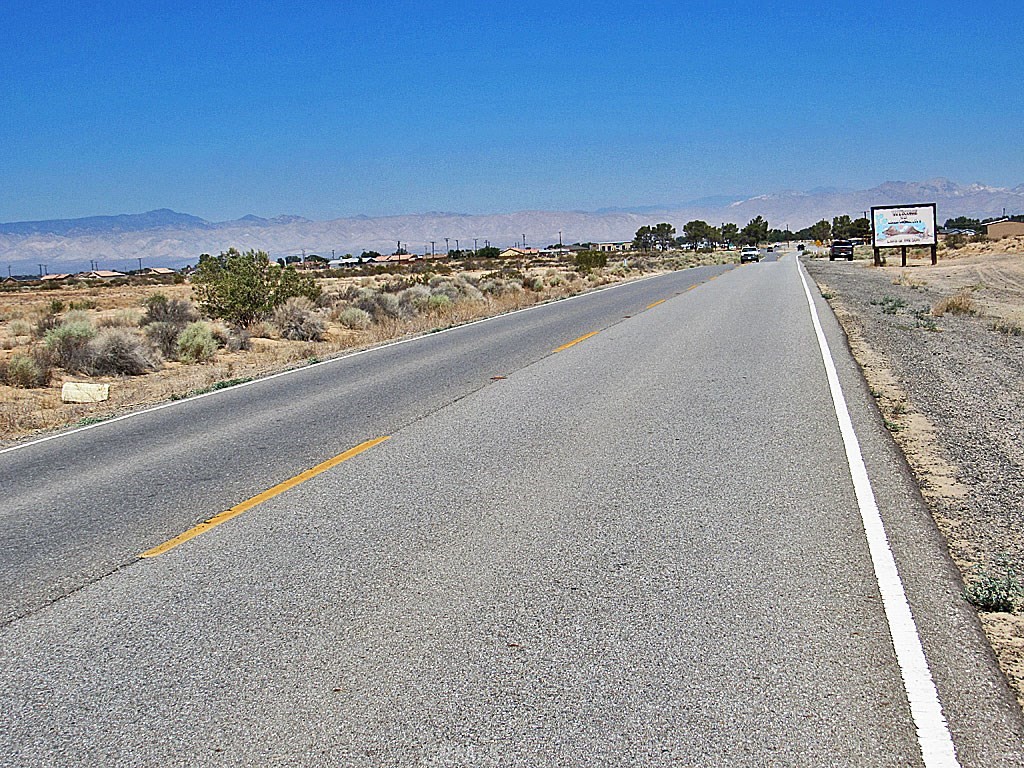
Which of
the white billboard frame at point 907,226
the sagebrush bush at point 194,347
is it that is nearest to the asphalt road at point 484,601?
the sagebrush bush at point 194,347

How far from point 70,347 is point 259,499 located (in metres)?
15.5

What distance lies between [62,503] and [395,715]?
507 centimetres

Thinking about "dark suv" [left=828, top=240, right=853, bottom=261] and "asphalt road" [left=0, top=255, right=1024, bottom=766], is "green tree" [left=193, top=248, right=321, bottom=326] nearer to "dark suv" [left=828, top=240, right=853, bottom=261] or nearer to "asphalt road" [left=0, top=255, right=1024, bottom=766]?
"asphalt road" [left=0, top=255, right=1024, bottom=766]

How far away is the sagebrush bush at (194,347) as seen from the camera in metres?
23.0

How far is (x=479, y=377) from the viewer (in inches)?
579

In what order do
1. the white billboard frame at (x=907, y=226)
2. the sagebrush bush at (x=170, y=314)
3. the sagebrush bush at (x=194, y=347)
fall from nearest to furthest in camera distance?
the sagebrush bush at (x=194, y=347) → the sagebrush bush at (x=170, y=314) → the white billboard frame at (x=907, y=226)

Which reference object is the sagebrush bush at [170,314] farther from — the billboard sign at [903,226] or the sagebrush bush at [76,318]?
the billboard sign at [903,226]

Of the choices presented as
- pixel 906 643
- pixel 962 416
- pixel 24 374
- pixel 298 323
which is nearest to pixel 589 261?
pixel 298 323

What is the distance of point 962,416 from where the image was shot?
35.6 ft

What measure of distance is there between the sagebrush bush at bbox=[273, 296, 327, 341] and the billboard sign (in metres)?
42.7

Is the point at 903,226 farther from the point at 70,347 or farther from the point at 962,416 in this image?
the point at 962,416

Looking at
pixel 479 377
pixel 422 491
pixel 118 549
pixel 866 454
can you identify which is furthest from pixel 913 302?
pixel 118 549

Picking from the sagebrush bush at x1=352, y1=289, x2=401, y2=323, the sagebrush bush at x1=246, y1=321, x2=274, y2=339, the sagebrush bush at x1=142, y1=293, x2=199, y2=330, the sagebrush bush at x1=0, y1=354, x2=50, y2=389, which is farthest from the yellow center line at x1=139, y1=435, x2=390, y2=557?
the sagebrush bush at x1=352, y1=289, x2=401, y2=323

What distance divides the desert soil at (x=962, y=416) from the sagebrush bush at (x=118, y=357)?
14133 mm
